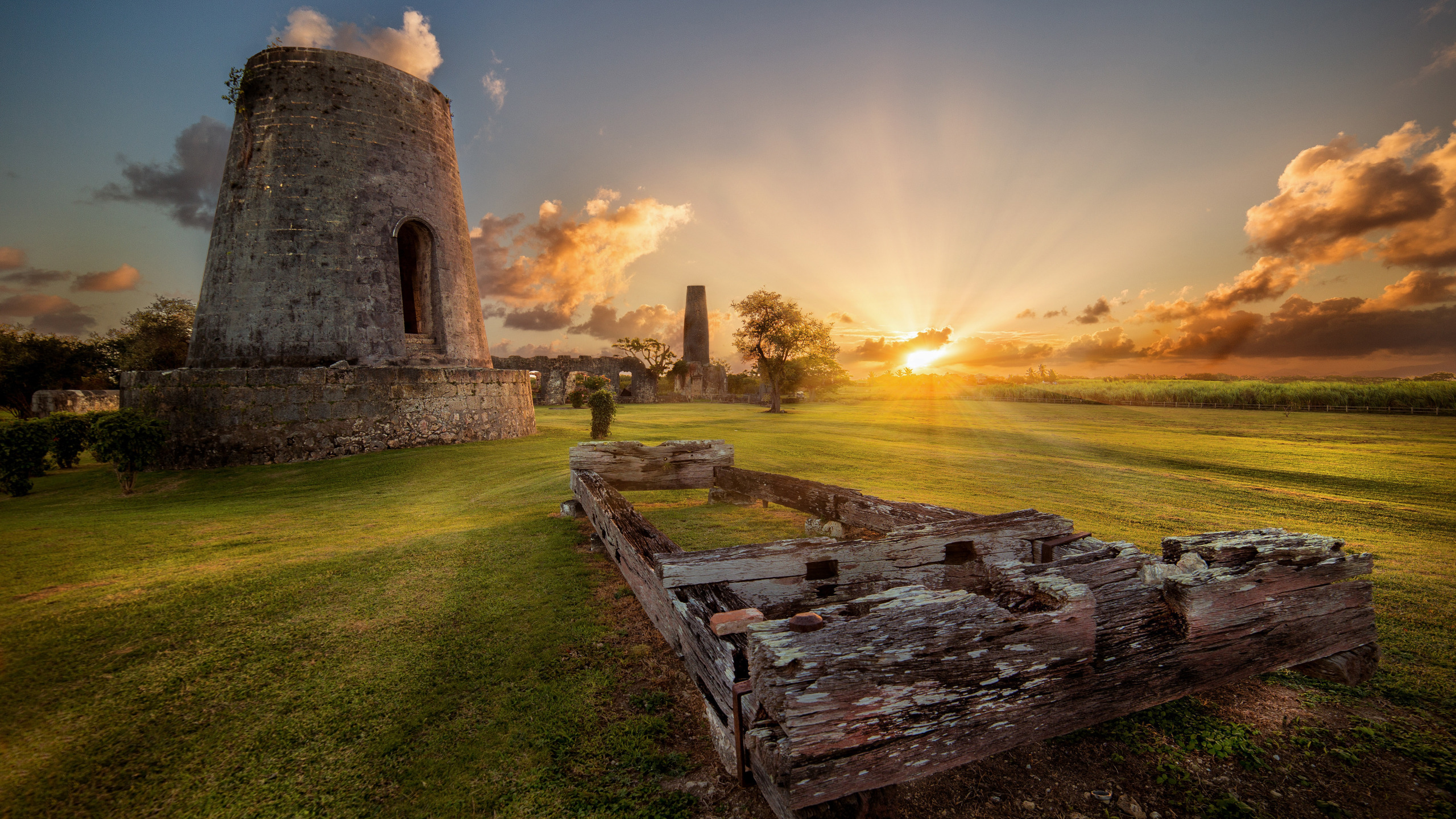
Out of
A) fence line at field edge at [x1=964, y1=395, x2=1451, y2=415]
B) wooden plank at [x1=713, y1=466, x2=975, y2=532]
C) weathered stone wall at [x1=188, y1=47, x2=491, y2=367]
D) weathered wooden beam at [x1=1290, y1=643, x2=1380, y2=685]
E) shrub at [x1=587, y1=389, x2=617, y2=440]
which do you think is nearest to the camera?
weathered wooden beam at [x1=1290, y1=643, x2=1380, y2=685]

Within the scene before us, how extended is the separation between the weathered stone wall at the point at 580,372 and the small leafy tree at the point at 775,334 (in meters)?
10.5

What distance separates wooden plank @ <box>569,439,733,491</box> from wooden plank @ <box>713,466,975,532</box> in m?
0.28

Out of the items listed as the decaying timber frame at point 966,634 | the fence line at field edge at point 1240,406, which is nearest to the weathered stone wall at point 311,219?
the decaying timber frame at point 966,634

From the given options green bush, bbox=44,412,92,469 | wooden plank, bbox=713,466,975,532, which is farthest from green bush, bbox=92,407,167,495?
wooden plank, bbox=713,466,975,532

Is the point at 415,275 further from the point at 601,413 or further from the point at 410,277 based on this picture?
the point at 601,413

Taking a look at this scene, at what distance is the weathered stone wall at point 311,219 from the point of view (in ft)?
43.6

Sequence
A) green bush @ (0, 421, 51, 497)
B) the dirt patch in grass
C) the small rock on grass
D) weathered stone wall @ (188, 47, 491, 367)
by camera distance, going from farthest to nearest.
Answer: weathered stone wall @ (188, 47, 491, 367) → green bush @ (0, 421, 51, 497) → the dirt patch in grass → the small rock on grass

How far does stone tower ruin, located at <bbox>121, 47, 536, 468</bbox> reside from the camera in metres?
12.1

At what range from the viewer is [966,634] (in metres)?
2.08

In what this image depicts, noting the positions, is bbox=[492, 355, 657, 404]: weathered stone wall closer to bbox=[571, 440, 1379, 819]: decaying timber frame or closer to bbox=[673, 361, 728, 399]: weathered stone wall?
bbox=[673, 361, 728, 399]: weathered stone wall

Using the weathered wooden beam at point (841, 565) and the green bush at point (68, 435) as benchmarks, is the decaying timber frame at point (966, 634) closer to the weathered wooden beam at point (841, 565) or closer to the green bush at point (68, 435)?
the weathered wooden beam at point (841, 565)

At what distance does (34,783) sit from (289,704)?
0.91 metres

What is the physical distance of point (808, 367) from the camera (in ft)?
146

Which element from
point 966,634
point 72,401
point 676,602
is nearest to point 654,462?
point 676,602
